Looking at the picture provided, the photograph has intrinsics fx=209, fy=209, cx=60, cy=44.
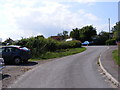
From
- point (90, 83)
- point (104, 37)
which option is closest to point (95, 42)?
point (104, 37)

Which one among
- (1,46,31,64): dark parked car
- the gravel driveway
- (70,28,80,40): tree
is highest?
(70,28,80,40): tree

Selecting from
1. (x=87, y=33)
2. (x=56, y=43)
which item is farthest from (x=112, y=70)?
(x=87, y=33)

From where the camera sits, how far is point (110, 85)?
27.8 feet

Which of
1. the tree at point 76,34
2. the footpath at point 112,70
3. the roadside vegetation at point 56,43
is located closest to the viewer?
the footpath at point 112,70

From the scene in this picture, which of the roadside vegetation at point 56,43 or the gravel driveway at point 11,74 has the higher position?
the roadside vegetation at point 56,43

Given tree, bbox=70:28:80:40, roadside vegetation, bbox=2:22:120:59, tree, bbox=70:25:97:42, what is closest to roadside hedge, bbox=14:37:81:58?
roadside vegetation, bbox=2:22:120:59

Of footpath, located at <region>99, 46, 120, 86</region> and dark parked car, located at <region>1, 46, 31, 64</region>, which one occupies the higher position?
dark parked car, located at <region>1, 46, 31, 64</region>

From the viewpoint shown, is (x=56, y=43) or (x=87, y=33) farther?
(x=87, y=33)

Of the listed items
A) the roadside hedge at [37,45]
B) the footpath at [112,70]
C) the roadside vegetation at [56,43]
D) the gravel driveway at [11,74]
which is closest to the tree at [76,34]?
the roadside vegetation at [56,43]

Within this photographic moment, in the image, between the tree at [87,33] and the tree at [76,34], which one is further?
the tree at [76,34]

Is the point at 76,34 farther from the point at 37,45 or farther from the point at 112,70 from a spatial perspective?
the point at 112,70

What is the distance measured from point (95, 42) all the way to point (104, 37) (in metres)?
3.60

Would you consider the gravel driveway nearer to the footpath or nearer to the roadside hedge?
the footpath

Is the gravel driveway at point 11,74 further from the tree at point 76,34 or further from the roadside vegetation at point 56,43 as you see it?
the tree at point 76,34
